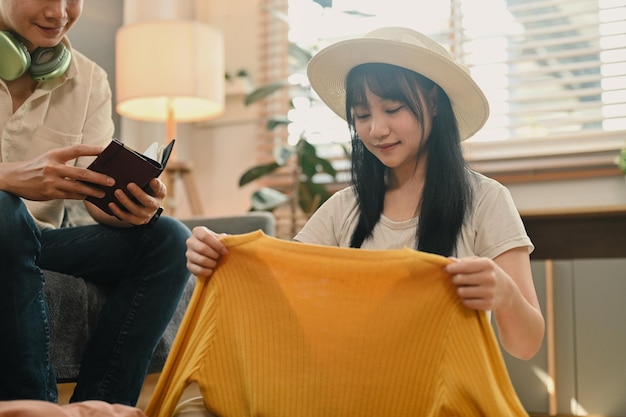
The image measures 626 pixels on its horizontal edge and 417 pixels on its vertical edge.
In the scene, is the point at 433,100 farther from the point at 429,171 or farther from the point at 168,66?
the point at 168,66

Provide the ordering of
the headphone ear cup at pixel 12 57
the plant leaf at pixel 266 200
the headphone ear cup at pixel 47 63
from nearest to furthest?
the headphone ear cup at pixel 12 57, the headphone ear cup at pixel 47 63, the plant leaf at pixel 266 200

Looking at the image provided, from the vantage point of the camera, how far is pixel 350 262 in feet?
3.32

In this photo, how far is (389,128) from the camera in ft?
4.35

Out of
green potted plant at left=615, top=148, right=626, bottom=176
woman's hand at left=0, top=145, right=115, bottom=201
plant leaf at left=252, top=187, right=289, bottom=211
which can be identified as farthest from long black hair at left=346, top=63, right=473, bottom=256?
plant leaf at left=252, top=187, right=289, bottom=211

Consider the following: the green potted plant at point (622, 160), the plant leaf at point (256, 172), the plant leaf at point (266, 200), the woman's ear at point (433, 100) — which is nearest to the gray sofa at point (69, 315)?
the woman's ear at point (433, 100)

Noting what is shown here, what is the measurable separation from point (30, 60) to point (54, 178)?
39 centimetres

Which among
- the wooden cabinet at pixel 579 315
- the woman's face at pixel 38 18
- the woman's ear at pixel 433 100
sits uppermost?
the woman's face at pixel 38 18

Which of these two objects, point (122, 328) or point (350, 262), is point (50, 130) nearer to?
point (122, 328)

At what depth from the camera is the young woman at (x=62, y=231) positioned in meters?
1.29

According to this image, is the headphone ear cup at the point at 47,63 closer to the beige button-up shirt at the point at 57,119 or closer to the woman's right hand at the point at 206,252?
the beige button-up shirt at the point at 57,119

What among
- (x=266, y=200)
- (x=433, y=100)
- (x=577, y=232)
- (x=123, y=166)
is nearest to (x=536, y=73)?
(x=577, y=232)

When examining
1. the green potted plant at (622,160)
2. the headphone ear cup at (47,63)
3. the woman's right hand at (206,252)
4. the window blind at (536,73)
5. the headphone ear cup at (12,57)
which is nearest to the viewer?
the woman's right hand at (206,252)

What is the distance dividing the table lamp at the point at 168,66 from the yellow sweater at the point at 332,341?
183cm

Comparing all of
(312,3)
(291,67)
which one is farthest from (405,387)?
(312,3)
